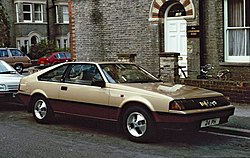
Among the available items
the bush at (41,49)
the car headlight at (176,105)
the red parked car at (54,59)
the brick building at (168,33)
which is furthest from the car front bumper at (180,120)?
the bush at (41,49)

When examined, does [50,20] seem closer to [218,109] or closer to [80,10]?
[80,10]

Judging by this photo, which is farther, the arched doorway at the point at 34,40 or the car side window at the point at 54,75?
the arched doorway at the point at 34,40

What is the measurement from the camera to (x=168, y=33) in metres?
17.1

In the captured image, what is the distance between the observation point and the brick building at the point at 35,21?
3741 cm

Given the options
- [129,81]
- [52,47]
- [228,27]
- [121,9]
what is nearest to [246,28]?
[228,27]

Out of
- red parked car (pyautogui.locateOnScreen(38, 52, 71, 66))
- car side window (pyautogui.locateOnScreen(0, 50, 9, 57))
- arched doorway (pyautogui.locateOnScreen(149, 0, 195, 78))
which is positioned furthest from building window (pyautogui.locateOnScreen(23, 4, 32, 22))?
arched doorway (pyautogui.locateOnScreen(149, 0, 195, 78))

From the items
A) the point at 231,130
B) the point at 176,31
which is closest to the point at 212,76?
the point at 176,31

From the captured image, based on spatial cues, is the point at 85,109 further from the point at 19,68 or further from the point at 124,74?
the point at 19,68

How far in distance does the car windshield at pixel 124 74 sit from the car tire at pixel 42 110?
1.62 meters

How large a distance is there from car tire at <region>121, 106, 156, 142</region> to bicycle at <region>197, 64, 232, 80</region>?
673cm

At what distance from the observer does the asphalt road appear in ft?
23.9

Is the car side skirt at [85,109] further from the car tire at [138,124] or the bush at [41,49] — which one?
the bush at [41,49]

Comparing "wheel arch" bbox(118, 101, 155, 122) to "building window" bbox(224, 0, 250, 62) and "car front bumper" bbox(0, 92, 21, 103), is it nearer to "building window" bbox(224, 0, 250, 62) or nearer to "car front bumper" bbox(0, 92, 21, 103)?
"car front bumper" bbox(0, 92, 21, 103)

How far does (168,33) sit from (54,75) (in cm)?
792
